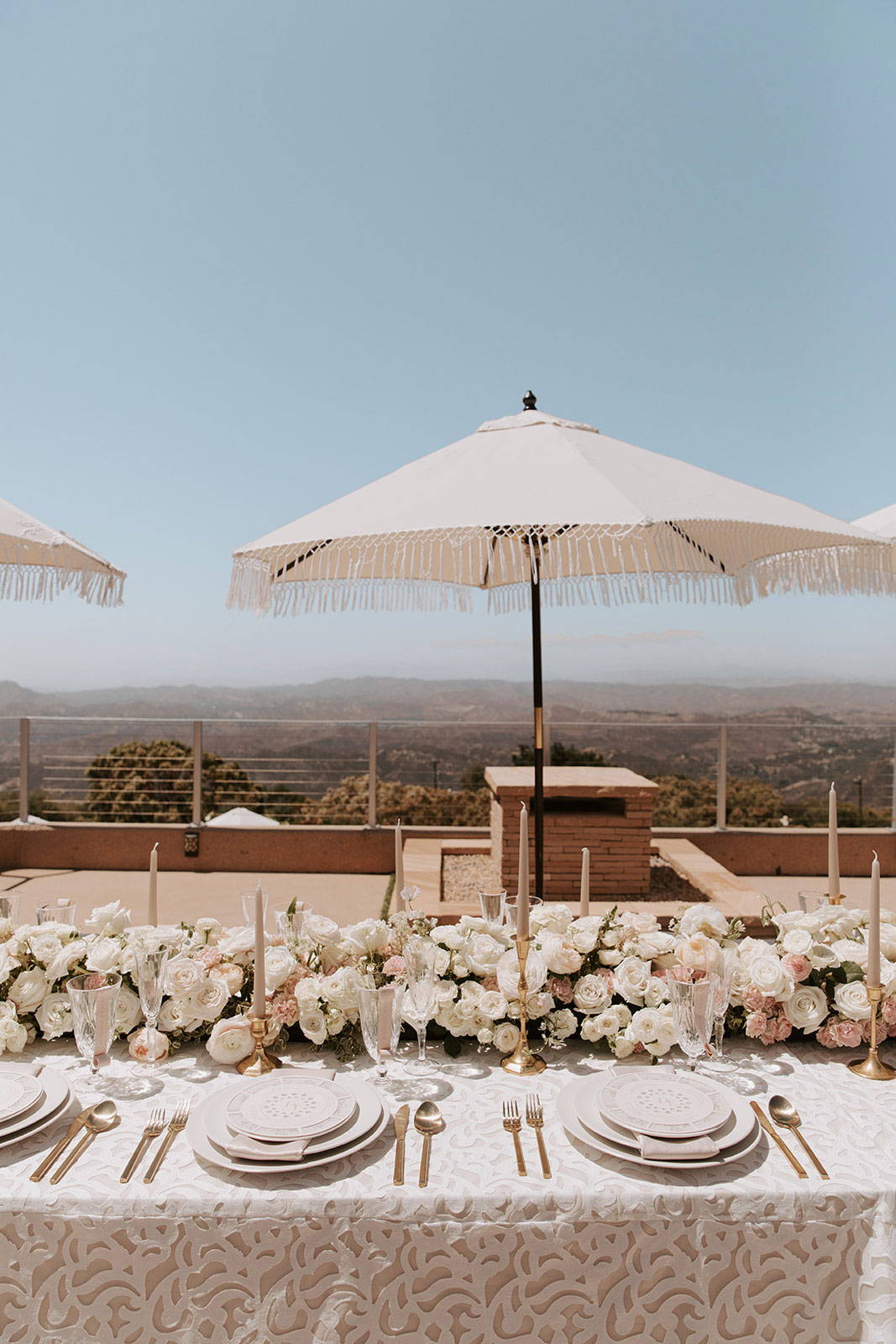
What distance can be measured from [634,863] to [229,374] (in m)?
12.0

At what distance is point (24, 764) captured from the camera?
5.86 meters

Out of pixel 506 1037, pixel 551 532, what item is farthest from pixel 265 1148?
pixel 551 532

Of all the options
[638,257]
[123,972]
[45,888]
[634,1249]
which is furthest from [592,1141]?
[638,257]

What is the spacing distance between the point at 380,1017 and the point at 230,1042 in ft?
1.13

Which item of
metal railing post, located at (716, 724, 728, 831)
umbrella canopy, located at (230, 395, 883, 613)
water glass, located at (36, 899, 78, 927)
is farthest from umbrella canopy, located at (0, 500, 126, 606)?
metal railing post, located at (716, 724, 728, 831)

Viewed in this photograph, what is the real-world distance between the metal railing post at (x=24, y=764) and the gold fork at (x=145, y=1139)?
5268 mm

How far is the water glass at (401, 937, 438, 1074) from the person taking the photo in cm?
146

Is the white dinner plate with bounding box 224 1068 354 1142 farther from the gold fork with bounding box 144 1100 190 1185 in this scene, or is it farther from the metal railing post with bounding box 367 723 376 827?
the metal railing post with bounding box 367 723 376 827

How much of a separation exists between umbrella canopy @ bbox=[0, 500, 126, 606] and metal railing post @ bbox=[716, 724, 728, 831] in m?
4.34

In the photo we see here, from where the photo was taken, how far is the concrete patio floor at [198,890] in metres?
4.86

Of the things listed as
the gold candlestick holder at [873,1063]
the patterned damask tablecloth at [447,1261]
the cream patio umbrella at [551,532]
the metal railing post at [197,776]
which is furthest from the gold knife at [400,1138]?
the metal railing post at [197,776]

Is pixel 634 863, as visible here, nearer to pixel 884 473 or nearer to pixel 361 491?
pixel 361 491

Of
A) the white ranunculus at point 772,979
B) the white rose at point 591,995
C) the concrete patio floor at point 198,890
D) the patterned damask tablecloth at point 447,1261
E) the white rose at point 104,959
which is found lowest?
the concrete patio floor at point 198,890

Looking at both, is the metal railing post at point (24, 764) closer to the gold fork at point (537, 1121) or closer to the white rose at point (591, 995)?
the white rose at point (591, 995)
